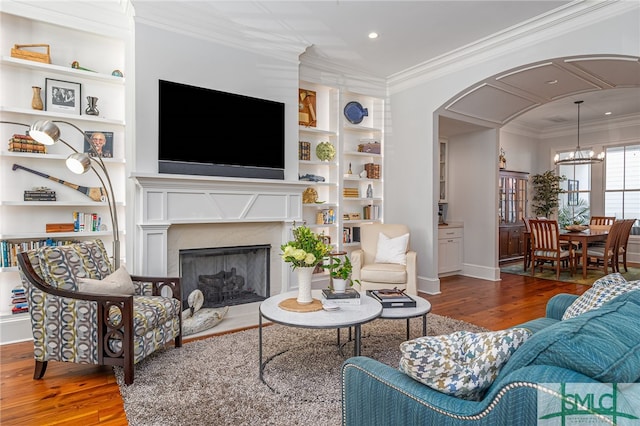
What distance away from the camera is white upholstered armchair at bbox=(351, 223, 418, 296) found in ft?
13.7

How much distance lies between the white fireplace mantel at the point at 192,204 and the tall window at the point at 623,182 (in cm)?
732

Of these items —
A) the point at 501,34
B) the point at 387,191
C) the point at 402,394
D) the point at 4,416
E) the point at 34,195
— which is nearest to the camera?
the point at 402,394

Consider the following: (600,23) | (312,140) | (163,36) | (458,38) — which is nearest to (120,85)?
(163,36)

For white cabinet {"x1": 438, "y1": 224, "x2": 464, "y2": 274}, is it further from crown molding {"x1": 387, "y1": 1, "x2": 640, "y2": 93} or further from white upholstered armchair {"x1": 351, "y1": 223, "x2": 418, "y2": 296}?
crown molding {"x1": 387, "y1": 1, "x2": 640, "y2": 93}

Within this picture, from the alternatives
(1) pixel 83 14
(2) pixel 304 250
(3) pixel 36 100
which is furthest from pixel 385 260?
(1) pixel 83 14

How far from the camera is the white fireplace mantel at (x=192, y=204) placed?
3.40 metres

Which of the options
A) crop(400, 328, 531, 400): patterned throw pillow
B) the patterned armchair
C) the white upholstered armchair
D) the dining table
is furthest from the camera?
the dining table

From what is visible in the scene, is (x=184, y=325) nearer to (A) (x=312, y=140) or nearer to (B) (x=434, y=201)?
(A) (x=312, y=140)

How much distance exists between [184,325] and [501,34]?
4.42 m

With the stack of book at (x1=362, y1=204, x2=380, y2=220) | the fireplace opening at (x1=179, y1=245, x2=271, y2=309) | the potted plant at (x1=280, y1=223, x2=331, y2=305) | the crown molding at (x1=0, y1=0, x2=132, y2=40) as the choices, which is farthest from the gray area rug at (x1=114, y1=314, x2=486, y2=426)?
the crown molding at (x1=0, y1=0, x2=132, y2=40)

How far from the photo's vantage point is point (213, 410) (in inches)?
80.8

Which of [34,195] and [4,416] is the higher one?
[34,195]

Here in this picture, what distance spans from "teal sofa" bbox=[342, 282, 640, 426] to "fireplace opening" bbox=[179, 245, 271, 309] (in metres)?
3.02

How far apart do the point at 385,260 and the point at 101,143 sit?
10.8 feet
